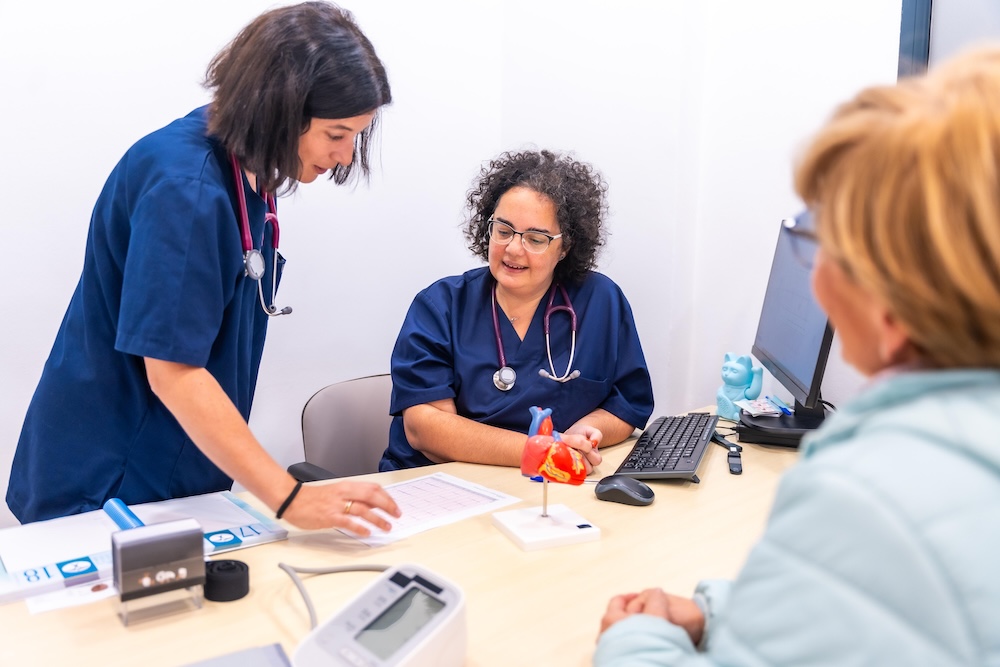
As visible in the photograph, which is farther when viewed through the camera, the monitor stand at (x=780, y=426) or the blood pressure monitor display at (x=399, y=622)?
the monitor stand at (x=780, y=426)

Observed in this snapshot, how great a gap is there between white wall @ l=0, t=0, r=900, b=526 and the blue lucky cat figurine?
0.75 feet

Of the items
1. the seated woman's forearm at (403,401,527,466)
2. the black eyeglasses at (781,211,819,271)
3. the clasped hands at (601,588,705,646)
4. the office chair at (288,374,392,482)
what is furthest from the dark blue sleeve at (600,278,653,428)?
the black eyeglasses at (781,211,819,271)

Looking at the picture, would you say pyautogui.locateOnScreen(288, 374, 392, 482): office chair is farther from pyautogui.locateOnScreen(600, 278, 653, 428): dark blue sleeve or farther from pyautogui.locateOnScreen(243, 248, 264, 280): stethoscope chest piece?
pyautogui.locateOnScreen(243, 248, 264, 280): stethoscope chest piece

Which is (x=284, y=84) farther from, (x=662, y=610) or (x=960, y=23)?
(x=960, y=23)

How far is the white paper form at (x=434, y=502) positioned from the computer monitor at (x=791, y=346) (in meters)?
0.68

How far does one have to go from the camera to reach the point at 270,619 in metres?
1.01

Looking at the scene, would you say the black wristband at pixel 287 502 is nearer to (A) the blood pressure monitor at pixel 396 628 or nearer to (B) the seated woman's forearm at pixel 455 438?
(A) the blood pressure monitor at pixel 396 628

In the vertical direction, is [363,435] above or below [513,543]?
below

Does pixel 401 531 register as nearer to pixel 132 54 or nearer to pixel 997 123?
pixel 997 123

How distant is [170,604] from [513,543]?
1.63 ft

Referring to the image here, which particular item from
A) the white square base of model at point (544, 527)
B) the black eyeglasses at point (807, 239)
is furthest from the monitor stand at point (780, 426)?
the black eyeglasses at point (807, 239)

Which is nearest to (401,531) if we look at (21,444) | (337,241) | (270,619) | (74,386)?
(270,619)

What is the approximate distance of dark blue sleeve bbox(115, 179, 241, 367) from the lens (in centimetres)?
118

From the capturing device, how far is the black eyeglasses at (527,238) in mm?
1931
